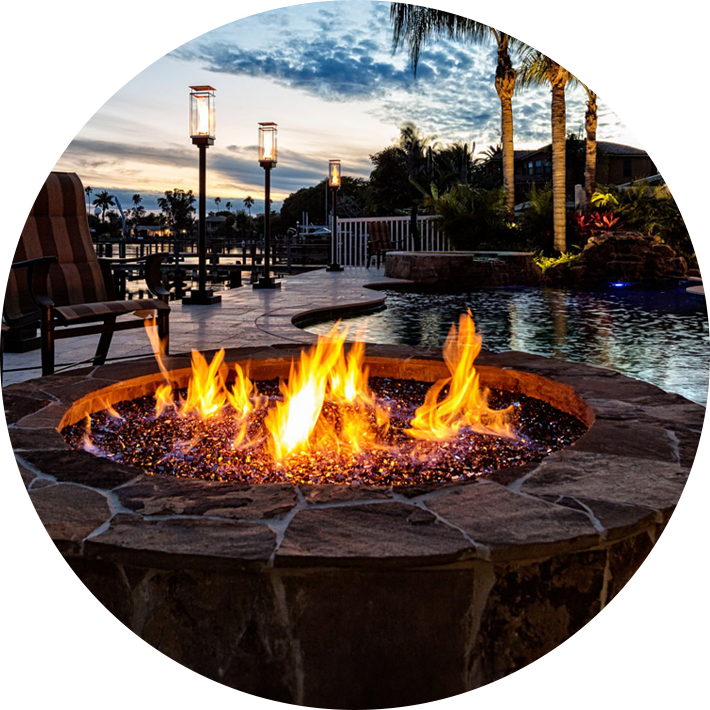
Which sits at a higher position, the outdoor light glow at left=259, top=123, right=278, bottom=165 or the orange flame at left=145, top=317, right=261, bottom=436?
the outdoor light glow at left=259, top=123, right=278, bottom=165

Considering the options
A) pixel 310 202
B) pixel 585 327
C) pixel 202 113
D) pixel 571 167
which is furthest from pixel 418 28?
pixel 310 202

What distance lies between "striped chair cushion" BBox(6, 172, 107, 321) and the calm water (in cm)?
278

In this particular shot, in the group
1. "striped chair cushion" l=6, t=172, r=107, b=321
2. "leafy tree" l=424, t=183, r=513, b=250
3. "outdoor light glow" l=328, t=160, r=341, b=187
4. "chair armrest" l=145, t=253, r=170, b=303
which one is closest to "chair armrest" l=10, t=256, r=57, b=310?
"striped chair cushion" l=6, t=172, r=107, b=321

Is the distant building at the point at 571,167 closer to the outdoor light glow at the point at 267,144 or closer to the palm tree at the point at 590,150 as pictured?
the palm tree at the point at 590,150

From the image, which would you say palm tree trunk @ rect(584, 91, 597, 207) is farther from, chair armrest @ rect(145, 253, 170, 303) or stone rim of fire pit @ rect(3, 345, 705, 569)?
stone rim of fire pit @ rect(3, 345, 705, 569)

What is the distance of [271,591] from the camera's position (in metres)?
1.51

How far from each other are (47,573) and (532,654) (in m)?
1.16

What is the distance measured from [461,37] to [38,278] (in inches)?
616

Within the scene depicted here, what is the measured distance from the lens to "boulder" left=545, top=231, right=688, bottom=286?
44.7 feet

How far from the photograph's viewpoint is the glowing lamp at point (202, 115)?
8.20m

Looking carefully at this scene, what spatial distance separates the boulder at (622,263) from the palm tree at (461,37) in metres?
3.33

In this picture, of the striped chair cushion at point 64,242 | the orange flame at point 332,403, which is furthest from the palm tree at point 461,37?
the orange flame at point 332,403

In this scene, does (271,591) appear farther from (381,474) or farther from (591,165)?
(591,165)

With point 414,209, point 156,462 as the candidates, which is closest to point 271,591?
point 156,462
